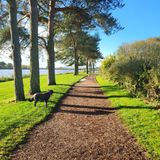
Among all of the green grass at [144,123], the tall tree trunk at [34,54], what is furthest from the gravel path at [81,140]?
the tall tree trunk at [34,54]

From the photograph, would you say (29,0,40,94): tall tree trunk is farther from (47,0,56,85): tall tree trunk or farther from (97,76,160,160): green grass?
(47,0,56,85): tall tree trunk

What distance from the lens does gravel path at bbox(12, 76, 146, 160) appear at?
18.7 feet

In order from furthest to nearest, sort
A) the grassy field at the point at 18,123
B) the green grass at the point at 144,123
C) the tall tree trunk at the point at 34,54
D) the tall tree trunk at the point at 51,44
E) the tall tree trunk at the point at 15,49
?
the tall tree trunk at the point at 51,44, the tall tree trunk at the point at 34,54, the tall tree trunk at the point at 15,49, the grassy field at the point at 18,123, the green grass at the point at 144,123

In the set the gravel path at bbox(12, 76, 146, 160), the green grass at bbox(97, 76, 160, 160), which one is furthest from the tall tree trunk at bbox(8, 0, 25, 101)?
the green grass at bbox(97, 76, 160, 160)

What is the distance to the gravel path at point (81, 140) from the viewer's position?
570 cm

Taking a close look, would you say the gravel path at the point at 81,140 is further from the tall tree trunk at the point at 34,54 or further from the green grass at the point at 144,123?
the tall tree trunk at the point at 34,54

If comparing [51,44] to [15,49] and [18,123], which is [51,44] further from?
→ [18,123]

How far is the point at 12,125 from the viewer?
8.20 m

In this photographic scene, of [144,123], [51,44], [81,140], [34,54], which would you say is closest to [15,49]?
[34,54]

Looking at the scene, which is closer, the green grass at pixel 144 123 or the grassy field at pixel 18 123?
the green grass at pixel 144 123

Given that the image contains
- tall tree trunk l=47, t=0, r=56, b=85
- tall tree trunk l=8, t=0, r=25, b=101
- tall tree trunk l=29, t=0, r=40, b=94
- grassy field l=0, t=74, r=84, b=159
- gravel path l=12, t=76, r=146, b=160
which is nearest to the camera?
gravel path l=12, t=76, r=146, b=160

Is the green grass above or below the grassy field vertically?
below

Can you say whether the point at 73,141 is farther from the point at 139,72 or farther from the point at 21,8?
the point at 21,8

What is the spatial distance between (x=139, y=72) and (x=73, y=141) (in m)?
9.33
